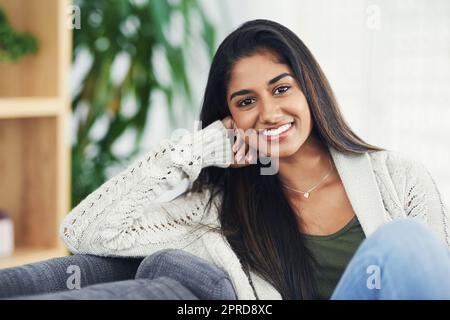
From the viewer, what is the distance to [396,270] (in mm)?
1031

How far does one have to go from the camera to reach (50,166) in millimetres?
1990

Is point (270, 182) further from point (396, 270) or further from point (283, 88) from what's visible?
point (396, 270)

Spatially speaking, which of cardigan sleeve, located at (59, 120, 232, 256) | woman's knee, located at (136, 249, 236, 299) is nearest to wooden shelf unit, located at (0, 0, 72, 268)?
cardigan sleeve, located at (59, 120, 232, 256)

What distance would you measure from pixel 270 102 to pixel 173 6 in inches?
39.0

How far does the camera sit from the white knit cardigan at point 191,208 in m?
1.20

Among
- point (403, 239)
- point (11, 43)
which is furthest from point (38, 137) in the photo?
point (403, 239)

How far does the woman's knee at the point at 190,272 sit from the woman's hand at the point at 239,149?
0.18 m

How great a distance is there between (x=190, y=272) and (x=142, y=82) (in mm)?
1135

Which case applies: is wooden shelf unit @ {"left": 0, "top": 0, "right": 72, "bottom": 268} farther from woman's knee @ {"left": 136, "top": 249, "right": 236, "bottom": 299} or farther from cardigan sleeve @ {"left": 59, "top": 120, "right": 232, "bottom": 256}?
woman's knee @ {"left": 136, "top": 249, "right": 236, "bottom": 299}

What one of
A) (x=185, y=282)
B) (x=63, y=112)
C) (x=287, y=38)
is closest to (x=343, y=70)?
(x=63, y=112)

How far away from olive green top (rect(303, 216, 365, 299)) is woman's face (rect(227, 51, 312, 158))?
0.50 ft

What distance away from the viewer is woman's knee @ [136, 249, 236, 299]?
1107 millimetres

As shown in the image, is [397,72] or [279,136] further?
[397,72]

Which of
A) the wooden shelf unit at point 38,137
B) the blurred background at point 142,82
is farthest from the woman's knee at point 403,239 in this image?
the wooden shelf unit at point 38,137
